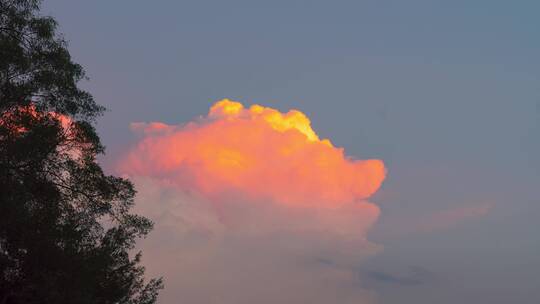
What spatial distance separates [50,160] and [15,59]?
19.5 ft

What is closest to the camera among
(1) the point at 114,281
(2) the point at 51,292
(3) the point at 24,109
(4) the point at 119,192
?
(2) the point at 51,292

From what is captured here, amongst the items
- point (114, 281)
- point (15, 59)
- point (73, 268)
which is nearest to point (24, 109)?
point (15, 59)

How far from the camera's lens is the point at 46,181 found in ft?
131

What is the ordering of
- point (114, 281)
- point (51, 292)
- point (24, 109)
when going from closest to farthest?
point (51, 292) < point (24, 109) < point (114, 281)

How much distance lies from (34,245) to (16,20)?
12.8 meters

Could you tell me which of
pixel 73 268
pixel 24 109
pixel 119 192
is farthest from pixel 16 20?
pixel 73 268

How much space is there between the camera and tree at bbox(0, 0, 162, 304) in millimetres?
37344

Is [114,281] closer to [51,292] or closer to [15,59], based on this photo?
[51,292]

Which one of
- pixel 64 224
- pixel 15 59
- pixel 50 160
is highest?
pixel 15 59

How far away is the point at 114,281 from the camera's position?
49312 mm

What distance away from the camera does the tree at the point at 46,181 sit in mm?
37344

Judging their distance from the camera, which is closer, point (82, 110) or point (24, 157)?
point (24, 157)

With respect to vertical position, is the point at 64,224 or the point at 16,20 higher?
the point at 16,20

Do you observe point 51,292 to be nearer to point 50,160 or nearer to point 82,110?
point 50,160
